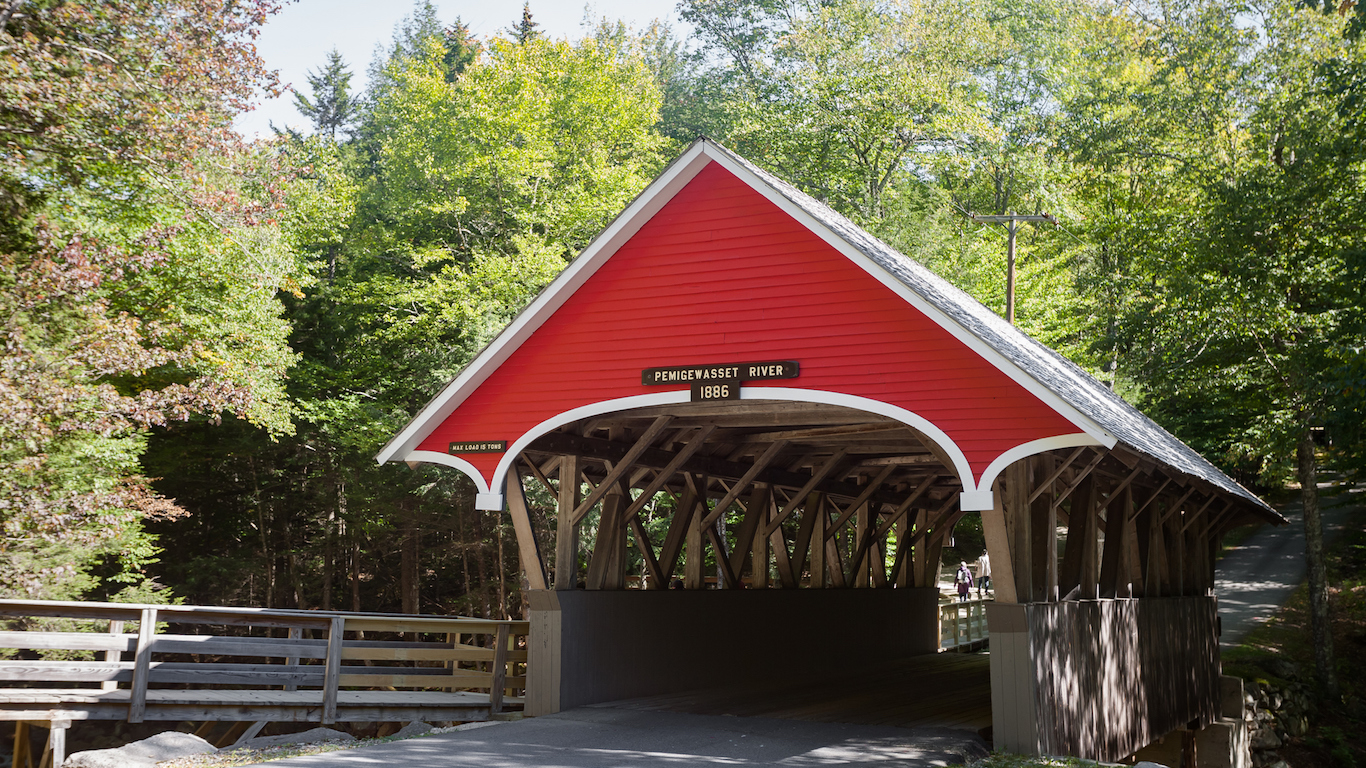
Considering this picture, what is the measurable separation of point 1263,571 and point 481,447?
26.5 meters

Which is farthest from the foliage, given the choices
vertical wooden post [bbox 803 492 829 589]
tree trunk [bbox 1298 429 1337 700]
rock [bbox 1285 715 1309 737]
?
tree trunk [bbox 1298 429 1337 700]

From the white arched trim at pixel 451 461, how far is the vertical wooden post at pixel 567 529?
84 cm

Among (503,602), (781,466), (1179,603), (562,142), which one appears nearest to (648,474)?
(781,466)

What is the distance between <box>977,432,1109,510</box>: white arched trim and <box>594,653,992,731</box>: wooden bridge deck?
7.79 ft

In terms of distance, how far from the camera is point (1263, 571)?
96.1 feet

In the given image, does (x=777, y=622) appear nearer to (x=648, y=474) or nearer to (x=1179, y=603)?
(x=648, y=474)

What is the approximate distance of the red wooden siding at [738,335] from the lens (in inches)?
339

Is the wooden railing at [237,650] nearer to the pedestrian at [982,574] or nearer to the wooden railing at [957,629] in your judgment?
the wooden railing at [957,629]

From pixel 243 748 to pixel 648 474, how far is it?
18.4 ft

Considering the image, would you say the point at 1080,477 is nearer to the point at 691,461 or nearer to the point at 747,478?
the point at 747,478

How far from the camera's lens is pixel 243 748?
26.4 feet

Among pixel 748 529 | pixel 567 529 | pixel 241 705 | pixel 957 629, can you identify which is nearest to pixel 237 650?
pixel 241 705

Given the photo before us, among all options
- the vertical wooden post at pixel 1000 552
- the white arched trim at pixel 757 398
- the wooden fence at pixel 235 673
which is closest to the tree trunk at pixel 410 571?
the wooden fence at pixel 235 673

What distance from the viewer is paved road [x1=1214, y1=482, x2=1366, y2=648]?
24.6m
